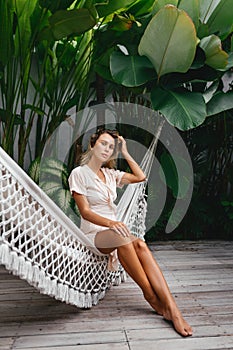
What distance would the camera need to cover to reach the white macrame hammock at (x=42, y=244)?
3.78 feet

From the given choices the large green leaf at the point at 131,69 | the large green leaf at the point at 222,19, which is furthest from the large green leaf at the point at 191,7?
the large green leaf at the point at 131,69

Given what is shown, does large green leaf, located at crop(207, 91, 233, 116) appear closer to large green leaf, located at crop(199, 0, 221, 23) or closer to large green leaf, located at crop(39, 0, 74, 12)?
large green leaf, located at crop(199, 0, 221, 23)

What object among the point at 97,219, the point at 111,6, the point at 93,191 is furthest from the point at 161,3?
the point at 97,219

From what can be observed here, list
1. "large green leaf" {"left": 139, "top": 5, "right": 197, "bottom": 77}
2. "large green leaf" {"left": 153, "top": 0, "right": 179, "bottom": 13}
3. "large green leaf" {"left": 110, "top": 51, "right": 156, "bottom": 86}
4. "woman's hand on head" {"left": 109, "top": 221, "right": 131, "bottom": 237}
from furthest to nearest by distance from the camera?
"large green leaf" {"left": 153, "top": 0, "right": 179, "bottom": 13} → "large green leaf" {"left": 110, "top": 51, "right": 156, "bottom": 86} → "large green leaf" {"left": 139, "top": 5, "right": 197, "bottom": 77} → "woman's hand on head" {"left": 109, "top": 221, "right": 131, "bottom": 237}

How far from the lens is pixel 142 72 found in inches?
70.4

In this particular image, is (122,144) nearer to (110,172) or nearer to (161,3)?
(110,172)

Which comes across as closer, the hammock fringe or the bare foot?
the hammock fringe

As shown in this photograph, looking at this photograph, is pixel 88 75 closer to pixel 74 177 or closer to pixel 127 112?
pixel 127 112

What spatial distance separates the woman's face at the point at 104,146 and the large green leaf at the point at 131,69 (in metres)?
0.31

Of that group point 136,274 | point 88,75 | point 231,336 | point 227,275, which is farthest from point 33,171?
point 231,336

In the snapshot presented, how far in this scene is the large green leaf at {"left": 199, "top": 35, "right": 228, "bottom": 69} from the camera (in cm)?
178

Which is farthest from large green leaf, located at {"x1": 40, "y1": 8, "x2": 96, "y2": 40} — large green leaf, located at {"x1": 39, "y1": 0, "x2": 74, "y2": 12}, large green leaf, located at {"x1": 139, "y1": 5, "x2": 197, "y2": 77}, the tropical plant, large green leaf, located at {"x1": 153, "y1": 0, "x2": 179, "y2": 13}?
large green leaf, located at {"x1": 153, "y1": 0, "x2": 179, "y2": 13}

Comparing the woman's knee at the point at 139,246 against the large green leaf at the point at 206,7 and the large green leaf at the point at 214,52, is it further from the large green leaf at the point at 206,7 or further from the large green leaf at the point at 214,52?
the large green leaf at the point at 206,7

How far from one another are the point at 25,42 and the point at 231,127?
156 cm
